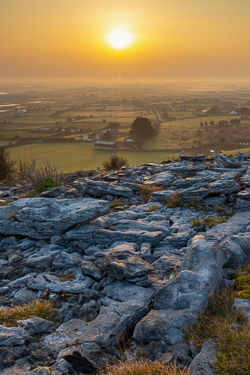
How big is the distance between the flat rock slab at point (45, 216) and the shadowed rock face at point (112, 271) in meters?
0.05

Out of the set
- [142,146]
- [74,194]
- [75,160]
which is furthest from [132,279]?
[142,146]

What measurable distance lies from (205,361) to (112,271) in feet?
13.1

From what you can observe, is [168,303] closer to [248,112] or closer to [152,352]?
[152,352]

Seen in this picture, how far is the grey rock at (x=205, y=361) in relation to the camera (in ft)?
Answer: 14.3

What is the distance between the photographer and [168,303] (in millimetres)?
6402

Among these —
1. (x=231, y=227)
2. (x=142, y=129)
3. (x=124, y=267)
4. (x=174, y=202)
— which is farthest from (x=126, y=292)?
(x=142, y=129)

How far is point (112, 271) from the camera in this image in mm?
7980

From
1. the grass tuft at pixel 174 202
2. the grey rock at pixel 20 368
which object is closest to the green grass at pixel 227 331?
the grey rock at pixel 20 368

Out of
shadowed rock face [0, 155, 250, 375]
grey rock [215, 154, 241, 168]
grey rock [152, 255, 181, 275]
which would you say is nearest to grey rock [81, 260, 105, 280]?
shadowed rock face [0, 155, 250, 375]

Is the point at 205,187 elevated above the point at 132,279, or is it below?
above

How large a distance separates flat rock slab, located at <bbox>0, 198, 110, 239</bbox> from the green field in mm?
34421

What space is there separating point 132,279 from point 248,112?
14661 centimetres

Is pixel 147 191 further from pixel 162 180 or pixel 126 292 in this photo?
pixel 126 292

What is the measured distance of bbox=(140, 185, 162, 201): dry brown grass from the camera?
53.6 feet
